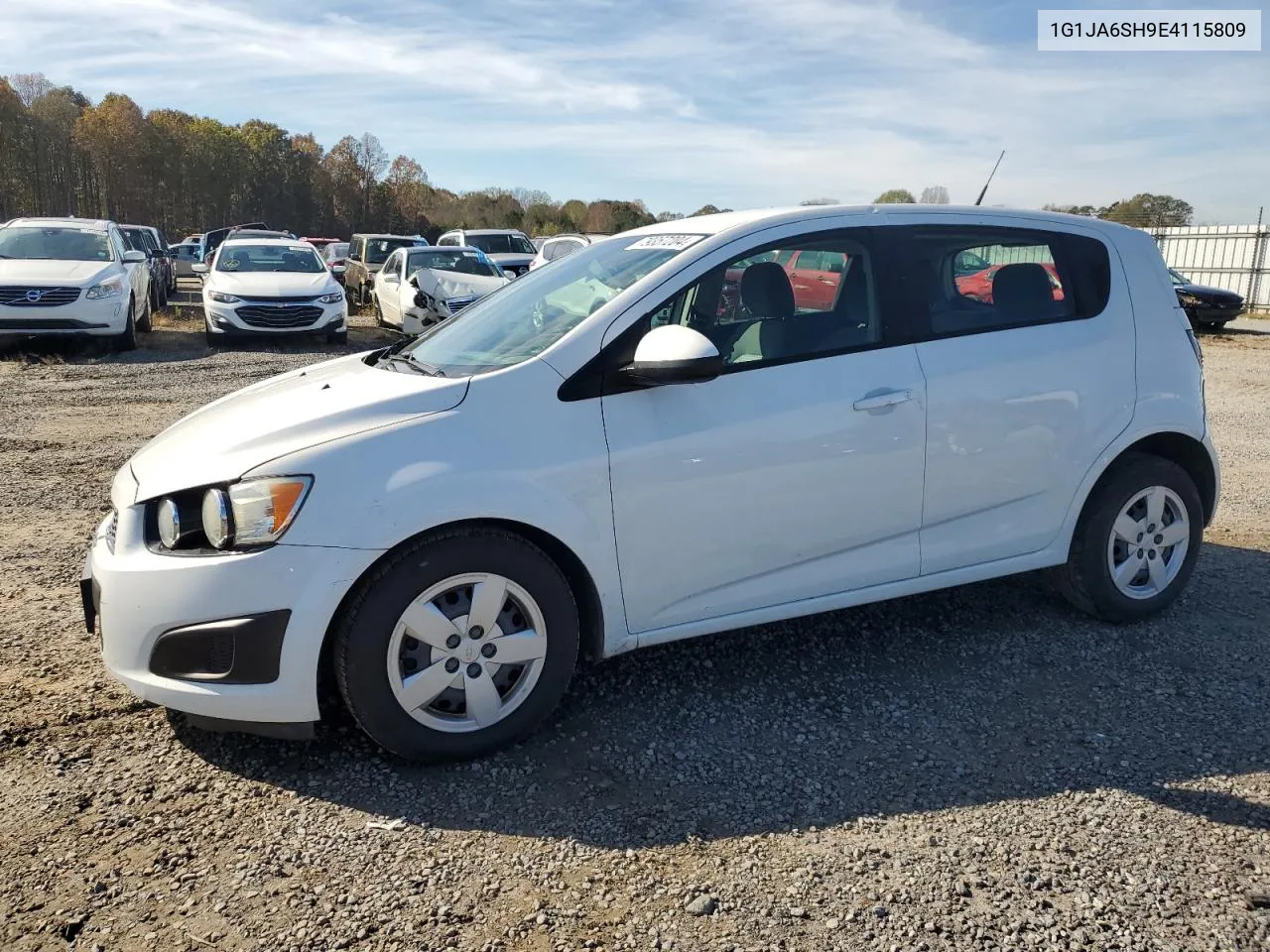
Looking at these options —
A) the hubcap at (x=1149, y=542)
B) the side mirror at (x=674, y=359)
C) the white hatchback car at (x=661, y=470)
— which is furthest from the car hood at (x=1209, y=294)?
the side mirror at (x=674, y=359)

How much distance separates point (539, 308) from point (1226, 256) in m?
30.7

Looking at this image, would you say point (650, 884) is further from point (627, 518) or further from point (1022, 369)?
point (1022, 369)

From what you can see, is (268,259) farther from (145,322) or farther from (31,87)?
(31,87)

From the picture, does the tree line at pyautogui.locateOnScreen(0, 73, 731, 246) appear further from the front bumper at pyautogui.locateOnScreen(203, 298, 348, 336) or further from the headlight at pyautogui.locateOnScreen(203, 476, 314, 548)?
the headlight at pyautogui.locateOnScreen(203, 476, 314, 548)

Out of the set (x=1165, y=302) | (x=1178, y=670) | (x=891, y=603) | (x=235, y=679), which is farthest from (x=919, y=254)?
(x=235, y=679)

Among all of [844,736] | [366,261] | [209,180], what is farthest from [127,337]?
[209,180]

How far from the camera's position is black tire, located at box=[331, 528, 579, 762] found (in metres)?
2.91

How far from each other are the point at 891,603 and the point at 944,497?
904 millimetres

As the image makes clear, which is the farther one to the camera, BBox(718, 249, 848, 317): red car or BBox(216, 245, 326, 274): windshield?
BBox(216, 245, 326, 274): windshield

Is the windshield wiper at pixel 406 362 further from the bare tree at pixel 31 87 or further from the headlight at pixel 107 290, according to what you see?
the bare tree at pixel 31 87

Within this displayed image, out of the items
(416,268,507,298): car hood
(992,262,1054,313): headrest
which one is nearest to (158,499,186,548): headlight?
(992,262,1054,313): headrest

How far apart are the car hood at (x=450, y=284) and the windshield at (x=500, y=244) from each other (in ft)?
26.1

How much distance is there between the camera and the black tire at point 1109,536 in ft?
13.6

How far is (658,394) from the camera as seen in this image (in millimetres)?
3254
